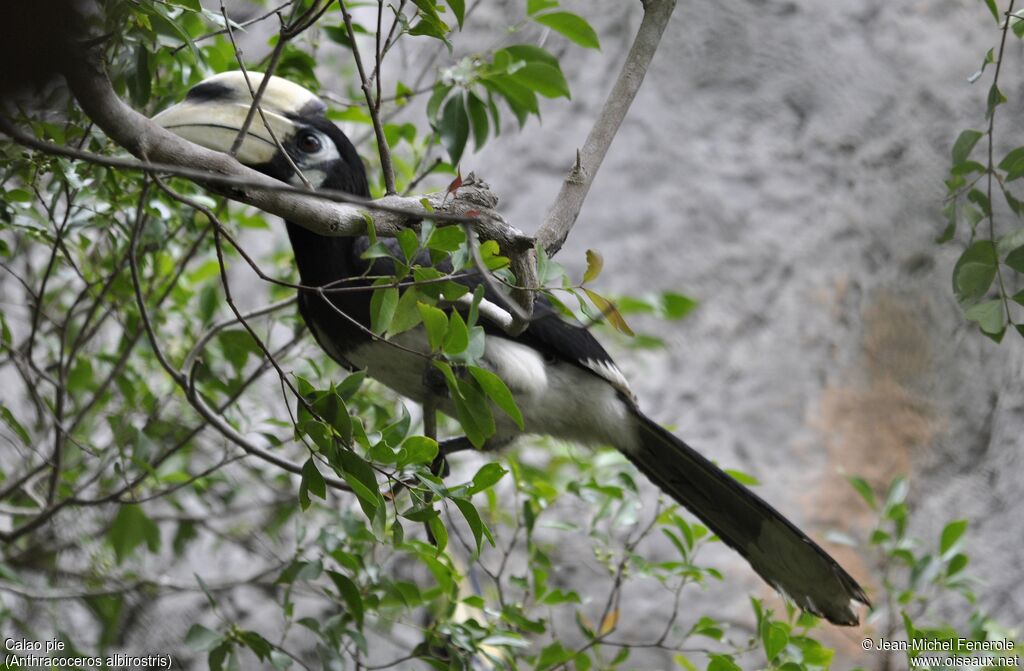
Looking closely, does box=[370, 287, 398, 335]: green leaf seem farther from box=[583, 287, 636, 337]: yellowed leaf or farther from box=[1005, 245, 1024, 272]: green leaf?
box=[1005, 245, 1024, 272]: green leaf

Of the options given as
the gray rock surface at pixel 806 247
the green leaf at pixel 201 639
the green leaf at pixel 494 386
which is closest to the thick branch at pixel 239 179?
the green leaf at pixel 494 386

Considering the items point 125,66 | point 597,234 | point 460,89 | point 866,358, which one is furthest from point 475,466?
point 125,66

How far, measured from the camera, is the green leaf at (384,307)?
125 centimetres

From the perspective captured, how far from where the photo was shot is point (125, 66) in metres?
1.66

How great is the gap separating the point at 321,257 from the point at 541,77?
555mm

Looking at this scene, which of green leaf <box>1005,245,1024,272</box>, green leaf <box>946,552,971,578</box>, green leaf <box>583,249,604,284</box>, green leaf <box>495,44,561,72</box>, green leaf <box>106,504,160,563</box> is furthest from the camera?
green leaf <box>106,504,160,563</box>

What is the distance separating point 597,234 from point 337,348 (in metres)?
2.24

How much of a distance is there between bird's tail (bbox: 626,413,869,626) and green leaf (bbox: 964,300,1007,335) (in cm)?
64

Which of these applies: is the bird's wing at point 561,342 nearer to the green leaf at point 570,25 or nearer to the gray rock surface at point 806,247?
the green leaf at point 570,25

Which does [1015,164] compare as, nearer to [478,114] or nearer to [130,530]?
[478,114]

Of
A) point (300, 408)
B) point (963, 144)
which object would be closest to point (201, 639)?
point (300, 408)

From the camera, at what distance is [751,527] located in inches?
82.4

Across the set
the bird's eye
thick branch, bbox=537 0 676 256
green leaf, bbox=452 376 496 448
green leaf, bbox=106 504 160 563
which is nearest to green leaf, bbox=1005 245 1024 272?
thick branch, bbox=537 0 676 256

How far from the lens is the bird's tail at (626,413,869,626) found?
6.45ft
